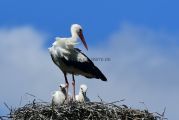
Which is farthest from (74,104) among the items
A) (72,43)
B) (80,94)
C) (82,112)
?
(72,43)

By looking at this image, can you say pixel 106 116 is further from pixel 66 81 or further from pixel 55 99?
pixel 66 81

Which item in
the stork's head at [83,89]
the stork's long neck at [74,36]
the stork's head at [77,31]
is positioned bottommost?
the stork's head at [83,89]

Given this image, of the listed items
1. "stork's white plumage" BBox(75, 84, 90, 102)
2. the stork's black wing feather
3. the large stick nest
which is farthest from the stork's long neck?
the large stick nest

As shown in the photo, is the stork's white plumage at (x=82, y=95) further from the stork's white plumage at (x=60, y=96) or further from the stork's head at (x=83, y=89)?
the stork's white plumage at (x=60, y=96)

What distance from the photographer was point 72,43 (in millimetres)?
16828

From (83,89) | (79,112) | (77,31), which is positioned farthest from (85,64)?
(79,112)

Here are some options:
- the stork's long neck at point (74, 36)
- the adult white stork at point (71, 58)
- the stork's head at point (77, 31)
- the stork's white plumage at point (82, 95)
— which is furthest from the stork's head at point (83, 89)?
the stork's head at point (77, 31)

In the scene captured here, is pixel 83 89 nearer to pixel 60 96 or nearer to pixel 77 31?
pixel 60 96

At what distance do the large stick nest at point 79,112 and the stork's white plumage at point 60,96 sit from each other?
39cm

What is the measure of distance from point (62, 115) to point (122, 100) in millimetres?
992

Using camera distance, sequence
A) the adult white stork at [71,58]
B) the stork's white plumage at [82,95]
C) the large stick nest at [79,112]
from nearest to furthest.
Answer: the large stick nest at [79,112]
the stork's white plumage at [82,95]
the adult white stork at [71,58]

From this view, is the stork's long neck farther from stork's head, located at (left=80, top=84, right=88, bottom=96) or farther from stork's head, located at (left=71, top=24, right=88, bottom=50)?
stork's head, located at (left=80, top=84, right=88, bottom=96)

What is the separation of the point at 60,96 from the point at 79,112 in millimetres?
1060

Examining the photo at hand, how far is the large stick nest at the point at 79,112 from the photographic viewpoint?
1452 cm
